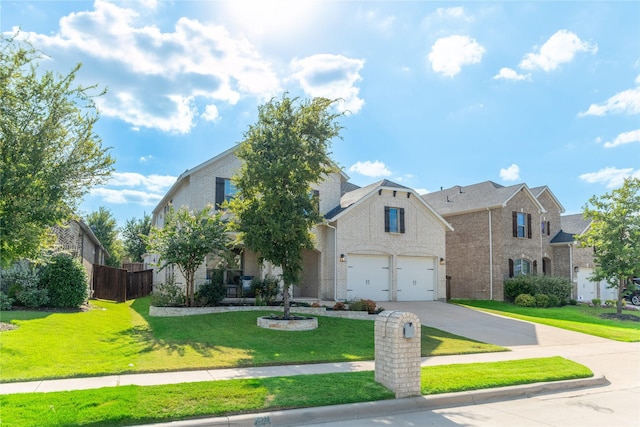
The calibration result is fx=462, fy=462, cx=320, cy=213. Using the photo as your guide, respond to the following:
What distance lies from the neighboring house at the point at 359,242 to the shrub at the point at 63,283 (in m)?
4.57

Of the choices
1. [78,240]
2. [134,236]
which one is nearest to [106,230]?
[134,236]

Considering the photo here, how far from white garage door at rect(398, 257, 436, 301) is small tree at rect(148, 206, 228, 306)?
33.4ft

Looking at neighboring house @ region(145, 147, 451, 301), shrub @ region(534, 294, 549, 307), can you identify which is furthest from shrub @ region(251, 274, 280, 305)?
shrub @ region(534, 294, 549, 307)

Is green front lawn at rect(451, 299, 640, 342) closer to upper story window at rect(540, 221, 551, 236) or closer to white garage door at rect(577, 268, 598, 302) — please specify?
white garage door at rect(577, 268, 598, 302)

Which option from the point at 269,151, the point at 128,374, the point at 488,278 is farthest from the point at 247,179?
the point at 488,278

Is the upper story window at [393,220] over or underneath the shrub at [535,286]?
over

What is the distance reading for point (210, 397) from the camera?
6879mm

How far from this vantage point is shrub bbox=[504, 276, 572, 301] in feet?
85.3

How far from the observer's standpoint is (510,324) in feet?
57.1

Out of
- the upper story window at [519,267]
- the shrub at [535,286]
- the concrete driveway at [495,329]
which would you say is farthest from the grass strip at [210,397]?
the upper story window at [519,267]

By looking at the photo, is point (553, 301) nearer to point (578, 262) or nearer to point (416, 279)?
point (578, 262)

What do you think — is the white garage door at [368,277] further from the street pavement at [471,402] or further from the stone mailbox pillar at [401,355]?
the stone mailbox pillar at [401,355]

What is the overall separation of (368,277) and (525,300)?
905cm

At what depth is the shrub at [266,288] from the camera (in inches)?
763
